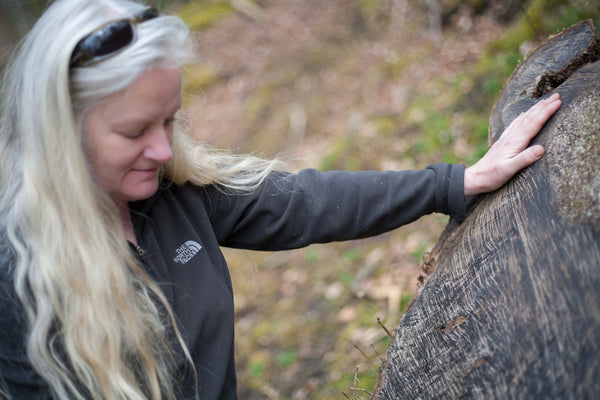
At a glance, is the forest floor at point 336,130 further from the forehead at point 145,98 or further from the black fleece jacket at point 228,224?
the forehead at point 145,98

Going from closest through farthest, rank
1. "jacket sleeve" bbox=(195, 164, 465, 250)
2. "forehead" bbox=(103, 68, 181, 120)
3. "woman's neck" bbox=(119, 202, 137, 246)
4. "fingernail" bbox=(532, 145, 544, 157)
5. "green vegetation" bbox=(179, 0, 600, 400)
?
"forehead" bbox=(103, 68, 181, 120) < "fingernail" bbox=(532, 145, 544, 157) < "woman's neck" bbox=(119, 202, 137, 246) < "jacket sleeve" bbox=(195, 164, 465, 250) < "green vegetation" bbox=(179, 0, 600, 400)

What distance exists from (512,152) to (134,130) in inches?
53.0

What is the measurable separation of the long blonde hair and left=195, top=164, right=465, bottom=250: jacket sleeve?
0.50 m

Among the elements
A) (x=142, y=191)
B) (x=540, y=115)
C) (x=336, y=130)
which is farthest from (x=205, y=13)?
(x=540, y=115)

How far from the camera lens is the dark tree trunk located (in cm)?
120

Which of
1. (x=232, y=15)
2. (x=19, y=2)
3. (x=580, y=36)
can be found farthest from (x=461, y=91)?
(x=19, y=2)

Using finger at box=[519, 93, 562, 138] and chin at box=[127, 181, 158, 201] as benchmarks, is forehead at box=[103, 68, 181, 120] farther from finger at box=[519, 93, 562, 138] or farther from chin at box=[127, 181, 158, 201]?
finger at box=[519, 93, 562, 138]

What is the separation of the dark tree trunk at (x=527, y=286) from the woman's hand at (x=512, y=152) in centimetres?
3

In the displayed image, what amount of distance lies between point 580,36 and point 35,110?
7.27 ft

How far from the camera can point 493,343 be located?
54.8 inches

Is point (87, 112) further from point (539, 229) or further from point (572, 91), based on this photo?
point (572, 91)

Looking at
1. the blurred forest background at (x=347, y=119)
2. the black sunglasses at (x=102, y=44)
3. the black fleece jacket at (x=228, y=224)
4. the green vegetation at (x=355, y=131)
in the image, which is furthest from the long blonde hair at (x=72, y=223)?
the green vegetation at (x=355, y=131)

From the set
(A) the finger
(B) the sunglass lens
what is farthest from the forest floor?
(B) the sunglass lens

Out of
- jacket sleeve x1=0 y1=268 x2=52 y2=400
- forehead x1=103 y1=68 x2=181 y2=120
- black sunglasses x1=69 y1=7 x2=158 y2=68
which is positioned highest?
black sunglasses x1=69 y1=7 x2=158 y2=68
